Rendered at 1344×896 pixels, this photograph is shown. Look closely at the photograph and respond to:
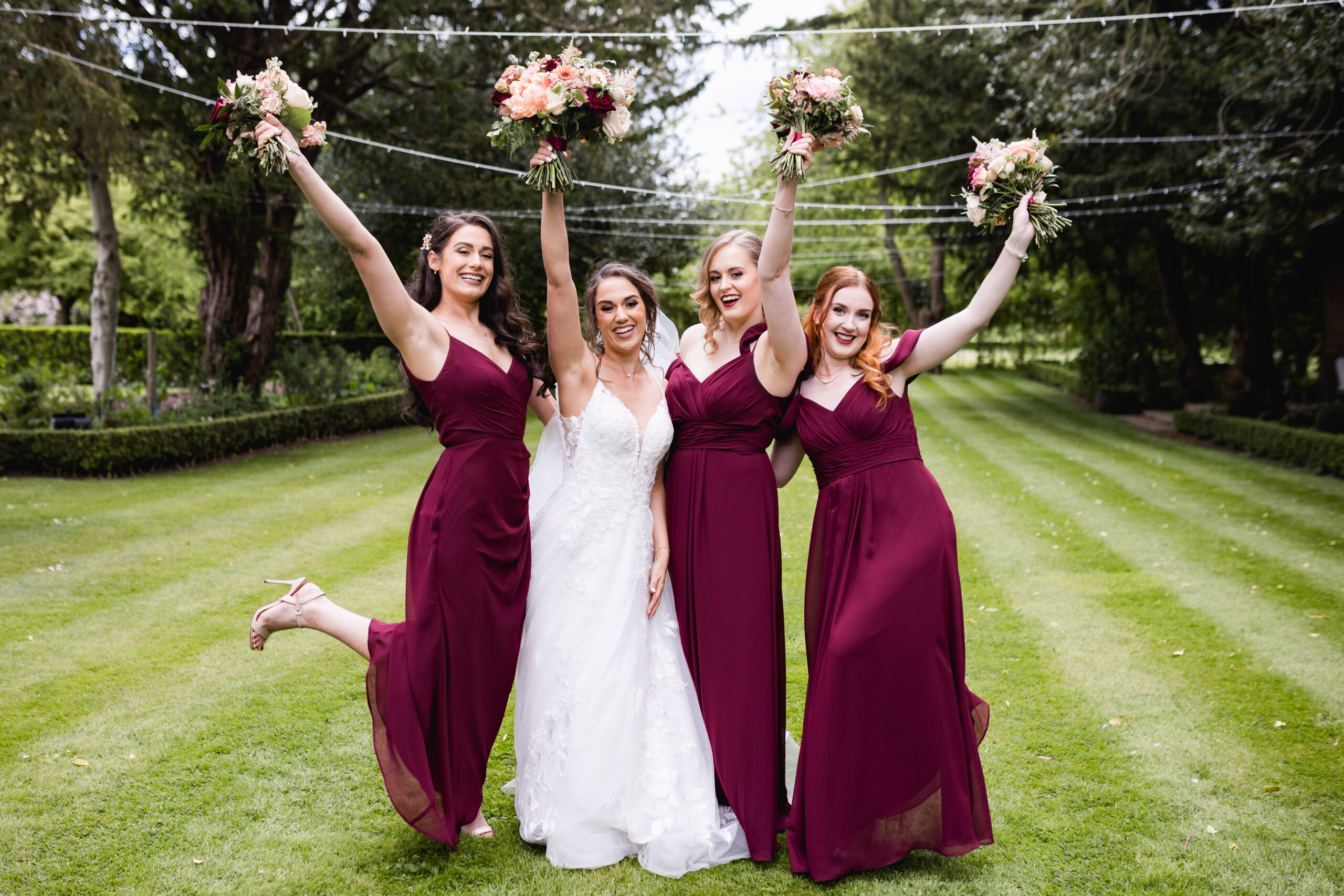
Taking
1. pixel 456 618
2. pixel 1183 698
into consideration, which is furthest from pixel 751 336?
pixel 1183 698

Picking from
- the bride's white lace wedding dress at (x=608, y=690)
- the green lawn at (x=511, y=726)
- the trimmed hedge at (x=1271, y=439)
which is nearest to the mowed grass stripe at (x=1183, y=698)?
the green lawn at (x=511, y=726)

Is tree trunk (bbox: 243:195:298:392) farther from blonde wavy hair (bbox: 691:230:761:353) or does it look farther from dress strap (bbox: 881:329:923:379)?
dress strap (bbox: 881:329:923:379)

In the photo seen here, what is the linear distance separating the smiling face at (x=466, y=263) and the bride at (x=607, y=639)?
39 centimetres

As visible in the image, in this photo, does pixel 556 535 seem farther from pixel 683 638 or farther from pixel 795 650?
pixel 795 650

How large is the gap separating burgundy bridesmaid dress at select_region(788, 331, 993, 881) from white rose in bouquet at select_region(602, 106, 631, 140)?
1.70 metres

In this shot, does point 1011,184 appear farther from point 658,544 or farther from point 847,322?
point 658,544

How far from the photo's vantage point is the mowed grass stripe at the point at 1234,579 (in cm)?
586

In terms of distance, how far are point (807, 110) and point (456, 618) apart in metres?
2.27

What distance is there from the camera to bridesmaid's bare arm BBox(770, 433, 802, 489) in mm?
3908

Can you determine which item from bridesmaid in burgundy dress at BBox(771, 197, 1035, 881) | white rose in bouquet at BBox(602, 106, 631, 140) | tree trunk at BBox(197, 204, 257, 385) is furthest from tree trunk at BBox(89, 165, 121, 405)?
bridesmaid in burgundy dress at BBox(771, 197, 1035, 881)

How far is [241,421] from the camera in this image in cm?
1440

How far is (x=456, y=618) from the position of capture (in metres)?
3.43

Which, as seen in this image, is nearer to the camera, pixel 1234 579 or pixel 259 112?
pixel 259 112

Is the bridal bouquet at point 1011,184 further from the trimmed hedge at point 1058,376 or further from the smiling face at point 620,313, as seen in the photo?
the trimmed hedge at point 1058,376
